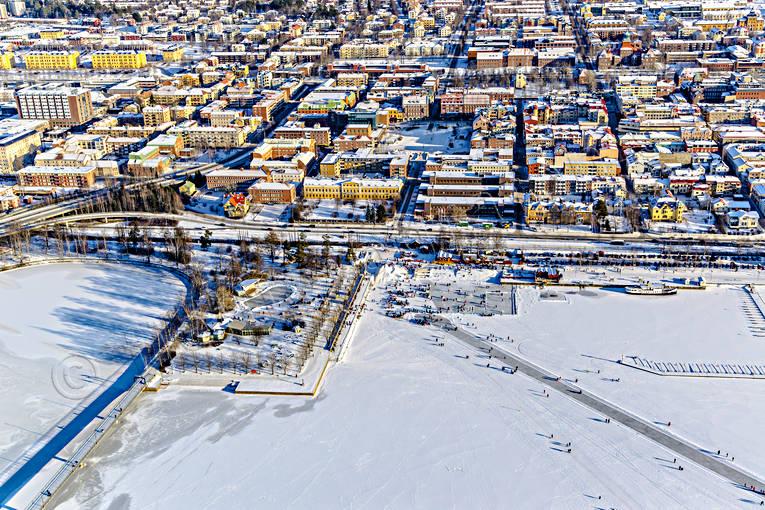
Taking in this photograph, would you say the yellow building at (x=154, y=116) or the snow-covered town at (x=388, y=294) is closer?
the snow-covered town at (x=388, y=294)

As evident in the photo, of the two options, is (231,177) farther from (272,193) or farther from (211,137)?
(211,137)

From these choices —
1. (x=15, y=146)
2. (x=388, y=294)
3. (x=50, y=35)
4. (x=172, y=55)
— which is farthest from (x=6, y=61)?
(x=388, y=294)

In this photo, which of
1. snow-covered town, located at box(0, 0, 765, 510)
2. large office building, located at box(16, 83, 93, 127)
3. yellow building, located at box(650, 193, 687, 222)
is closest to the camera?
snow-covered town, located at box(0, 0, 765, 510)

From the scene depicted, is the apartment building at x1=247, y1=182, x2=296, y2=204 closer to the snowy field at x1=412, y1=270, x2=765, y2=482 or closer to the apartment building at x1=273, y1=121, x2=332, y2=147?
the apartment building at x1=273, y1=121, x2=332, y2=147

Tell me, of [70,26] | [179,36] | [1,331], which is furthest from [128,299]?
[70,26]

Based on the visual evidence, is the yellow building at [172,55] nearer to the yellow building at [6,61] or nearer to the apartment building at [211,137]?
the yellow building at [6,61]

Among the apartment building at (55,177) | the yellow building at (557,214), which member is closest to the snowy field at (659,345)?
the yellow building at (557,214)

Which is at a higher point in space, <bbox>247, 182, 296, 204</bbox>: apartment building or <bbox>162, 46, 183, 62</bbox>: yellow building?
<bbox>162, 46, 183, 62</bbox>: yellow building

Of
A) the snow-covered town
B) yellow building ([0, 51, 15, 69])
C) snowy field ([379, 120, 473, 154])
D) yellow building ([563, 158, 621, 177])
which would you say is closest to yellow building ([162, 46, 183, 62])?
the snow-covered town
